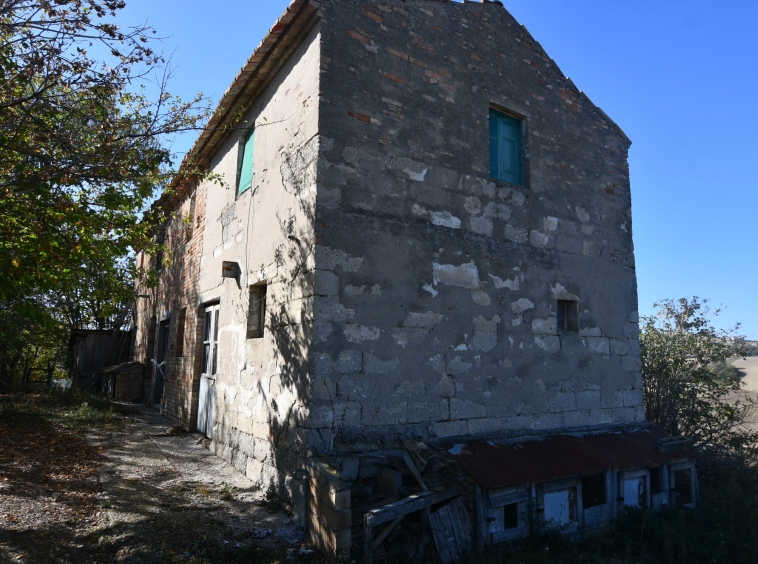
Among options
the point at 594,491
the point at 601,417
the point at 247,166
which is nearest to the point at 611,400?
the point at 601,417

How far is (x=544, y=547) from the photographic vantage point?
→ 513 centimetres

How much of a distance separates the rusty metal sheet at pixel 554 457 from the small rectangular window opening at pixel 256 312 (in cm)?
281

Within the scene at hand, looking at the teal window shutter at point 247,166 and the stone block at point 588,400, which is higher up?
the teal window shutter at point 247,166

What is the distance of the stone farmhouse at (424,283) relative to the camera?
5.08 meters

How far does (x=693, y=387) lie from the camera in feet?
30.3

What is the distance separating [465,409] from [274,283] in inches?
101

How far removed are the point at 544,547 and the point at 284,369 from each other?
3154mm

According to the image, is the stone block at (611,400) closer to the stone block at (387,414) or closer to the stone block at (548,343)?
the stone block at (548,343)

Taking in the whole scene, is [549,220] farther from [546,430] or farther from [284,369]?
[284,369]

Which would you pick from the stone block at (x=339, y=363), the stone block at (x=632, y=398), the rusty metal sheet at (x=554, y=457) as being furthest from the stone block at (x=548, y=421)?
the stone block at (x=339, y=363)

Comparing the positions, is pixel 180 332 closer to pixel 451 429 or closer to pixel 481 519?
pixel 451 429

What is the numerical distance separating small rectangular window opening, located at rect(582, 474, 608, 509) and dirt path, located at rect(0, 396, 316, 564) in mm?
3307

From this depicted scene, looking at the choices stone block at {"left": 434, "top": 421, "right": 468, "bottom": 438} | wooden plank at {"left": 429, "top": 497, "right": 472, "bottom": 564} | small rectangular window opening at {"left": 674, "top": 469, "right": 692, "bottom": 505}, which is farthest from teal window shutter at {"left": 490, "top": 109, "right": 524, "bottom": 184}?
small rectangular window opening at {"left": 674, "top": 469, "right": 692, "bottom": 505}

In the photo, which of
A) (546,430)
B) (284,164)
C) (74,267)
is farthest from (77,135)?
(546,430)
